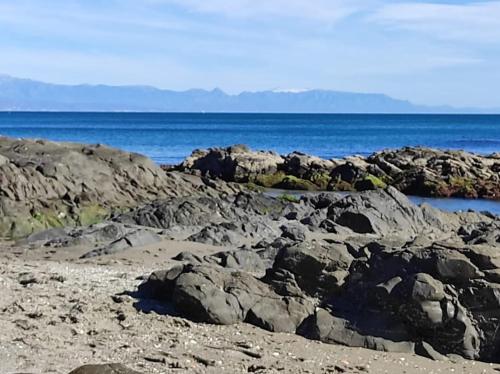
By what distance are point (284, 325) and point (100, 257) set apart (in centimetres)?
666

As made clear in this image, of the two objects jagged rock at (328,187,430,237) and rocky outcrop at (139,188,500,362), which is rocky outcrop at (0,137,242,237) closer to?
jagged rock at (328,187,430,237)

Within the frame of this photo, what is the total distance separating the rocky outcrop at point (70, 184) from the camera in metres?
25.3

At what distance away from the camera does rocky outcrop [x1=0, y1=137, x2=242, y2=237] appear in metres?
25.3

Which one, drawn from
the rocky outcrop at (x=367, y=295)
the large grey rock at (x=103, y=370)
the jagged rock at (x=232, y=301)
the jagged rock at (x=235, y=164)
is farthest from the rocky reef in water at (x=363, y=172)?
the large grey rock at (x=103, y=370)

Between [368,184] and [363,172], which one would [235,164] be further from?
[368,184]

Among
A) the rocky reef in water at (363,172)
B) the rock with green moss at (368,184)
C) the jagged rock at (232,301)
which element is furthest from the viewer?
the rocky reef in water at (363,172)

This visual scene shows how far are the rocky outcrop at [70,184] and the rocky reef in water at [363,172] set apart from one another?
39.4 ft

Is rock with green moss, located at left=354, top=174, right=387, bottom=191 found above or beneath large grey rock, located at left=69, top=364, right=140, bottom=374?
beneath

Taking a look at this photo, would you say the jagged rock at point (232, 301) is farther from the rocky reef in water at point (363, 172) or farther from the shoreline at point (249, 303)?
the rocky reef in water at point (363, 172)

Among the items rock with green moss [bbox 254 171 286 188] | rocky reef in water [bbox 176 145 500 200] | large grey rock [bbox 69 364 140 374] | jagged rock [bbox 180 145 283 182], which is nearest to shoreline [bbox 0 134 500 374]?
large grey rock [bbox 69 364 140 374]

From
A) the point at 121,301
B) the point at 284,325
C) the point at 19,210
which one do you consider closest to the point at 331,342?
the point at 284,325

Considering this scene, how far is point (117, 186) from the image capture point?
99.9 feet

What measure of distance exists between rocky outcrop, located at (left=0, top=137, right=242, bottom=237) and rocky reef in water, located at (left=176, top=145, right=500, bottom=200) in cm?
1200

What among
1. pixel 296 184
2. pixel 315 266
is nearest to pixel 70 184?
pixel 315 266
